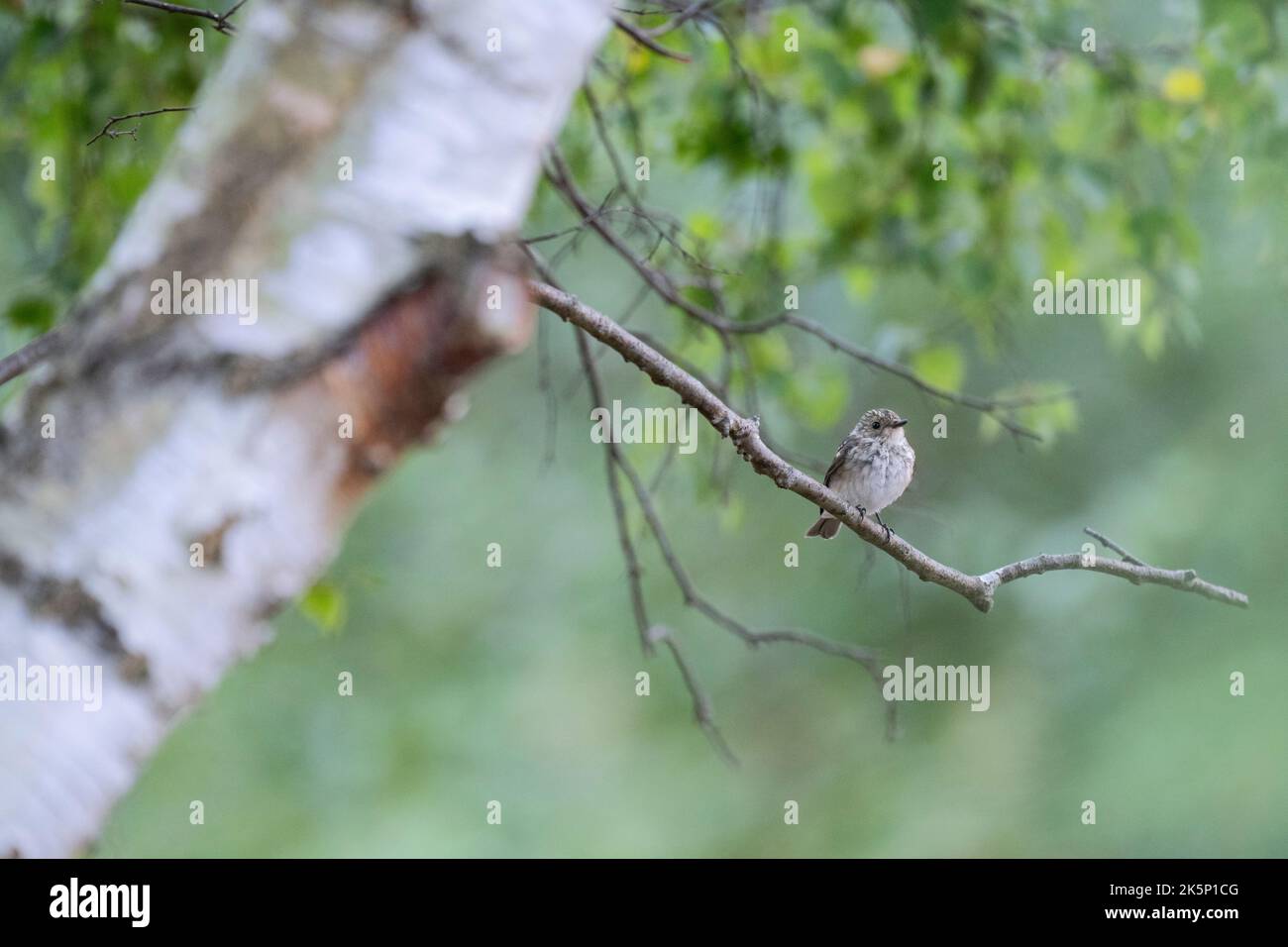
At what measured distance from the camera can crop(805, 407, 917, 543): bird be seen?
595cm

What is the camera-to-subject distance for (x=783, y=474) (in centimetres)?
297

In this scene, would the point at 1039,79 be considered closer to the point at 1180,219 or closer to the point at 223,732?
the point at 1180,219

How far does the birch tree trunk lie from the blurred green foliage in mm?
2309

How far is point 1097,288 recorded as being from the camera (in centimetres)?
533

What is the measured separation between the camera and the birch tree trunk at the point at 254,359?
3.53 feet

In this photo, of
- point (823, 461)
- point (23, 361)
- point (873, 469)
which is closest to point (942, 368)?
point (873, 469)

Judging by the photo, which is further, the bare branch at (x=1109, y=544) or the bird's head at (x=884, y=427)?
the bird's head at (x=884, y=427)

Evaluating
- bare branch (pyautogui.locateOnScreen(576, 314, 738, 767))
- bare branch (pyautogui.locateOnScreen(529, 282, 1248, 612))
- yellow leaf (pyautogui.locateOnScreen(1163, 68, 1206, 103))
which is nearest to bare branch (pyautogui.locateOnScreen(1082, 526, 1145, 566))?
bare branch (pyautogui.locateOnScreen(529, 282, 1248, 612))

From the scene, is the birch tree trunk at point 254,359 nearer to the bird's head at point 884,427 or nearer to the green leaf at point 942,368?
the green leaf at point 942,368

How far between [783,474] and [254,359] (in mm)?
1962

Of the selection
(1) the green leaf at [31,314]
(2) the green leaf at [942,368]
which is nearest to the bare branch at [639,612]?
(2) the green leaf at [942,368]

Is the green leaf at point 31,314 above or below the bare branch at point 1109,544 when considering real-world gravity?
above

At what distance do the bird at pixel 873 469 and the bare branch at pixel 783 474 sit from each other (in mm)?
2533

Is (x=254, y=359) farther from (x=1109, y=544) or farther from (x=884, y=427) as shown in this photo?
(x=884, y=427)
